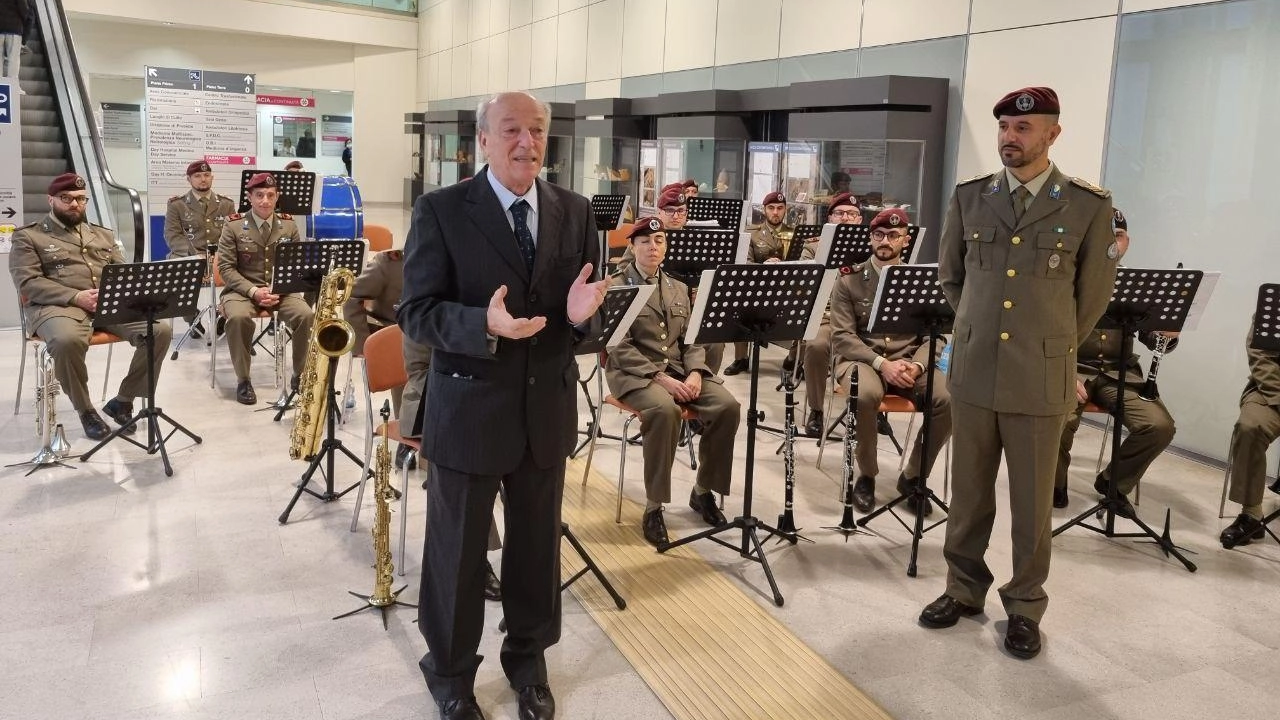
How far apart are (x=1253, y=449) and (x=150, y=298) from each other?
569 cm

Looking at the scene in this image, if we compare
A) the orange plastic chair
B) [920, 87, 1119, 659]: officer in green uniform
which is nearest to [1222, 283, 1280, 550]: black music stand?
[920, 87, 1119, 659]: officer in green uniform

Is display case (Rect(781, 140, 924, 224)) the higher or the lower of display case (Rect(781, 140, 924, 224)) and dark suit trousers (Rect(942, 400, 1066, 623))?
the higher

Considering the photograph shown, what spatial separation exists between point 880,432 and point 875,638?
2.95 metres

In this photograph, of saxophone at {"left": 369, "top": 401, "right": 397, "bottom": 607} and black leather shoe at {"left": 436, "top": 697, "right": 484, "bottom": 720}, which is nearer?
black leather shoe at {"left": 436, "top": 697, "right": 484, "bottom": 720}

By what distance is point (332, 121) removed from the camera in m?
23.8

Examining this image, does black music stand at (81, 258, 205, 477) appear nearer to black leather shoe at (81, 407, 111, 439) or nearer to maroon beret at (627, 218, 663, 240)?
black leather shoe at (81, 407, 111, 439)

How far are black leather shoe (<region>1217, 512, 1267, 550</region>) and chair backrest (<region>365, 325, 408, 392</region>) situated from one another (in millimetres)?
3991

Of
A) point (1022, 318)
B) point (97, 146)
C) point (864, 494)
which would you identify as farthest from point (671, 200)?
point (97, 146)

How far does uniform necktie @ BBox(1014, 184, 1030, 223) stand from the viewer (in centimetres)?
372

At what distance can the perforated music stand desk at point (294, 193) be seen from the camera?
9133 mm

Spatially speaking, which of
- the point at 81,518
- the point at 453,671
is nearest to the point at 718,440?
the point at 453,671

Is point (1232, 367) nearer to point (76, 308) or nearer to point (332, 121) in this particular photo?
point (76, 308)

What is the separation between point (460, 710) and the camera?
3.12 m

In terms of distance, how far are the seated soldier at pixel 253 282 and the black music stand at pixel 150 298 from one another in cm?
127
